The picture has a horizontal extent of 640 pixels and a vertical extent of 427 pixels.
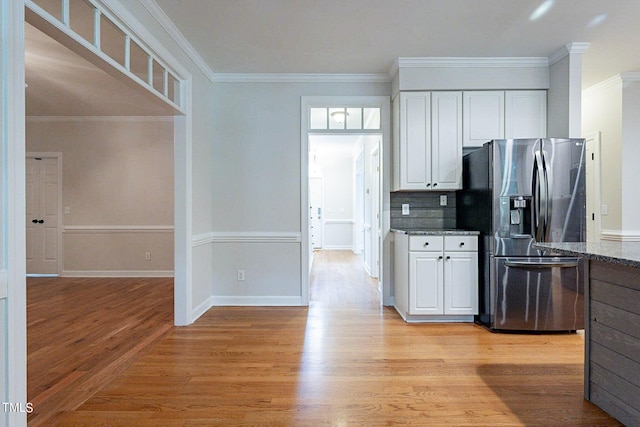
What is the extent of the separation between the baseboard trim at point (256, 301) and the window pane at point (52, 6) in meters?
2.95

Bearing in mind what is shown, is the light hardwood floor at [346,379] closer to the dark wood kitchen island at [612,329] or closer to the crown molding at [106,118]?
the dark wood kitchen island at [612,329]

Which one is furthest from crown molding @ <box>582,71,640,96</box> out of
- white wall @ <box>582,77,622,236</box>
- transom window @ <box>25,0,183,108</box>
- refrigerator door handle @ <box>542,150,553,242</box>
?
transom window @ <box>25,0,183,108</box>

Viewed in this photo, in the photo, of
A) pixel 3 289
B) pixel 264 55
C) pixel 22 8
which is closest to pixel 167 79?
pixel 264 55

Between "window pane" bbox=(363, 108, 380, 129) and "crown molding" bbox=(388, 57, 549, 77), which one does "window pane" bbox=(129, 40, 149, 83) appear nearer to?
"crown molding" bbox=(388, 57, 549, 77)

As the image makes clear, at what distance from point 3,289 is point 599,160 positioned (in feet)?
18.0

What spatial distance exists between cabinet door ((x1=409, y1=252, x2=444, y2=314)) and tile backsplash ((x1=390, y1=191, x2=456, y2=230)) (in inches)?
26.7

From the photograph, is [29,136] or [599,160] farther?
[29,136]

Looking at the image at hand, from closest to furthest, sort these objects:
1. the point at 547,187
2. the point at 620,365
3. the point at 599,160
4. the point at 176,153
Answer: the point at 620,365 < the point at 547,187 < the point at 176,153 < the point at 599,160

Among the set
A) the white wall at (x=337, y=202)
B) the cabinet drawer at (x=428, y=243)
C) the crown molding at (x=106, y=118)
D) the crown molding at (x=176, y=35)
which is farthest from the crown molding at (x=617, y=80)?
the white wall at (x=337, y=202)

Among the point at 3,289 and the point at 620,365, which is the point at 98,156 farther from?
the point at 620,365

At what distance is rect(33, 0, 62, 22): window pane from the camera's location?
1.73 metres

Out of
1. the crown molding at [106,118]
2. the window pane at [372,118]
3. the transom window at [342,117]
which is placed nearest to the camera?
the transom window at [342,117]

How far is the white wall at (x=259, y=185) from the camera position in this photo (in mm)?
3949

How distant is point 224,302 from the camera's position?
3969 mm
